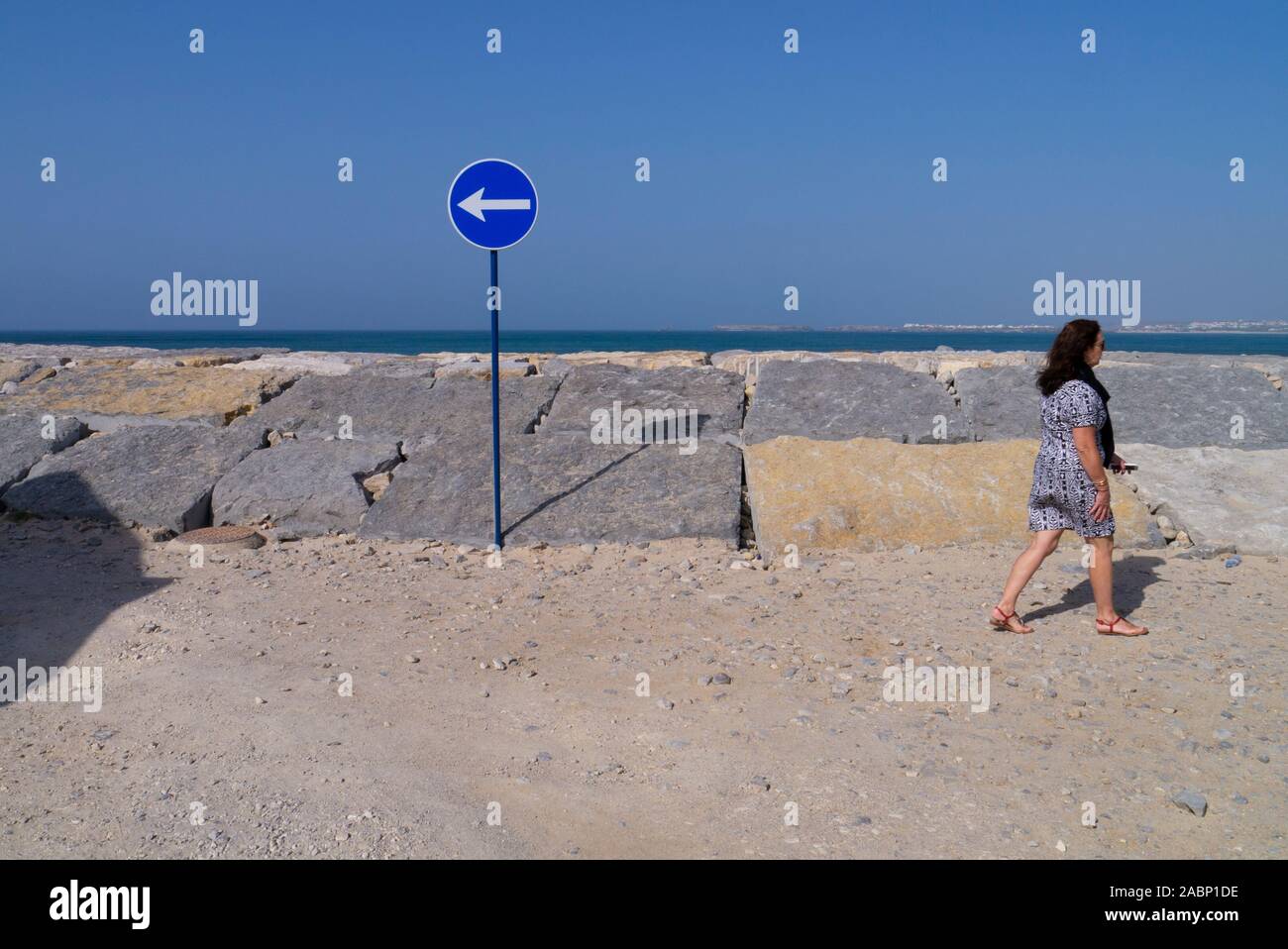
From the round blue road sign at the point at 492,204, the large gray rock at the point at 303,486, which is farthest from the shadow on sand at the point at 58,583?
the round blue road sign at the point at 492,204

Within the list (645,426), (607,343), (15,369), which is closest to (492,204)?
(645,426)

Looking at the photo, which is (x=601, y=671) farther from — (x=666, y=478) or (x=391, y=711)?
(x=666, y=478)

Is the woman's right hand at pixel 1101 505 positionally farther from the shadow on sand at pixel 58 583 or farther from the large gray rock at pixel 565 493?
the shadow on sand at pixel 58 583

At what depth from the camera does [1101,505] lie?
4406 millimetres

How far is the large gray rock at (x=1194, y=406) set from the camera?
6.97 meters

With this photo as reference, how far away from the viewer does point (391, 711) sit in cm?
384

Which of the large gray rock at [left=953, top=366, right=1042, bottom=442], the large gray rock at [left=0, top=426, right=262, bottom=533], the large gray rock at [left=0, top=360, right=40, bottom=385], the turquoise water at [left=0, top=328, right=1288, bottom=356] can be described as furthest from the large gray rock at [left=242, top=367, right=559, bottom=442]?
the turquoise water at [left=0, top=328, right=1288, bottom=356]

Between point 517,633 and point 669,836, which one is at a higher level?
point 517,633

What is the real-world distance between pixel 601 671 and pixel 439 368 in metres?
5.31

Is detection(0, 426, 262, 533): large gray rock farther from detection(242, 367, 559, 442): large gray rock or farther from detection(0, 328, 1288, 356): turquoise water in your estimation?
detection(0, 328, 1288, 356): turquoise water

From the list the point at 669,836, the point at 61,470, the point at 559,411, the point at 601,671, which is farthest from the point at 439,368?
the point at 669,836

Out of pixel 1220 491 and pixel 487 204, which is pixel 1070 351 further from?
pixel 487 204
